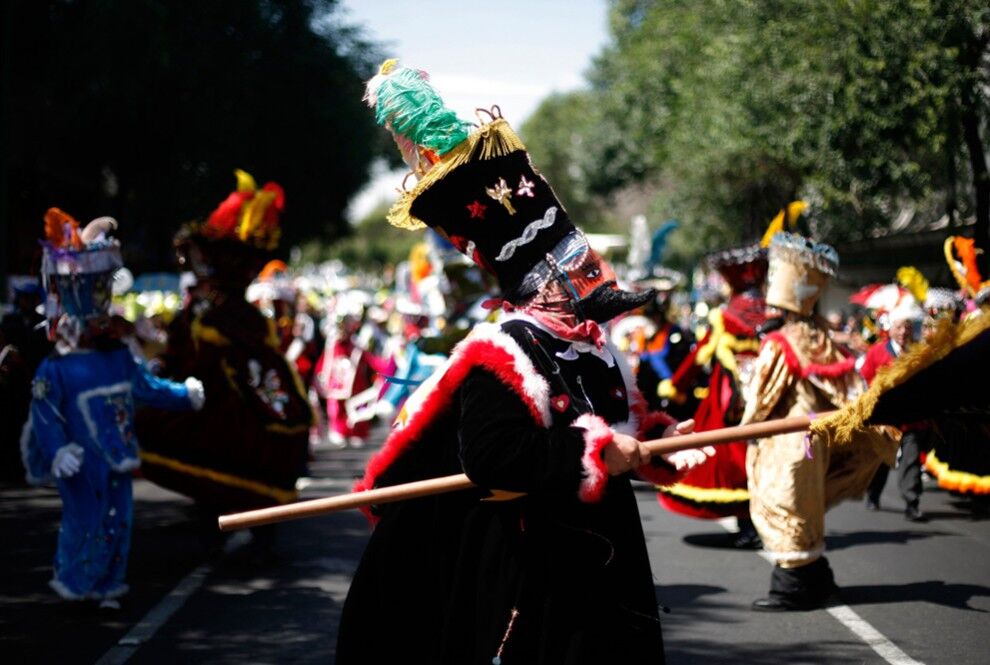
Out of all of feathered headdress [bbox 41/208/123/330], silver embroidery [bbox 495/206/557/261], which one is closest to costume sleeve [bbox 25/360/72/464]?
feathered headdress [bbox 41/208/123/330]

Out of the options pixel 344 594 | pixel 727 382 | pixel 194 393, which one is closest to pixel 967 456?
pixel 727 382

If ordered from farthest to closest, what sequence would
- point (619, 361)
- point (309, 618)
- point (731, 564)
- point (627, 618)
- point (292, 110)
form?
point (292, 110) < point (731, 564) < point (309, 618) < point (619, 361) < point (627, 618)

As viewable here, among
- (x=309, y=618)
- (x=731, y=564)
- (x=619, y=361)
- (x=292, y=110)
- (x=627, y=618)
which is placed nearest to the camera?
(x=627, y=618)

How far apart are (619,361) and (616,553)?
707 millimetres

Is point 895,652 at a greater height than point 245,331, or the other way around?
point 245,331

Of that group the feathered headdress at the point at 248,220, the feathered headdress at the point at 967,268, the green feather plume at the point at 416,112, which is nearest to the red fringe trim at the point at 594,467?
the green feather plume at the point at 416,112

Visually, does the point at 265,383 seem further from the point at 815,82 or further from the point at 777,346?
the point at 815,82

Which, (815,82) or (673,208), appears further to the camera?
(673,208)

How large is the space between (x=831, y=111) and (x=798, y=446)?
8.19 m

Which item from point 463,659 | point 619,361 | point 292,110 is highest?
point 292,110

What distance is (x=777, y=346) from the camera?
7.80 meters

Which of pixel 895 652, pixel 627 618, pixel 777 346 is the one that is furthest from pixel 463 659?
pixel 777 346

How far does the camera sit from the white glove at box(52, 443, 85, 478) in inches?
286

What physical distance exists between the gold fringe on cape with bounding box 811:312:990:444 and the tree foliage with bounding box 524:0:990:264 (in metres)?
8.35
